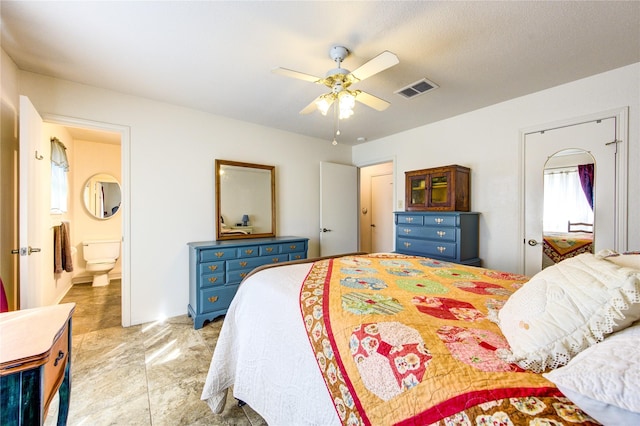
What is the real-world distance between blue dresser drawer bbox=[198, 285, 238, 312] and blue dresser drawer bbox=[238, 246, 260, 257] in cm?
38

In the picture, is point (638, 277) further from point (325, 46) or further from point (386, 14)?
point (325, 46)

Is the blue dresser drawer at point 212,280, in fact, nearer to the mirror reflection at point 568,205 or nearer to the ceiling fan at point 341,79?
the ceiling fan at point 341,79

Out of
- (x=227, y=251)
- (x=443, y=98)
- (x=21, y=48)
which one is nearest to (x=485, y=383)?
(x=227, y=251)

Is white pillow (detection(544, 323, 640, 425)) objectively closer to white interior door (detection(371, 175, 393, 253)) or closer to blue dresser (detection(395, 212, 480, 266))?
blue dresser (detection(395, 212, 480, 266))

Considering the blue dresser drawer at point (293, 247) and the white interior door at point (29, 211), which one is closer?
the white interior door at point (29, 211)

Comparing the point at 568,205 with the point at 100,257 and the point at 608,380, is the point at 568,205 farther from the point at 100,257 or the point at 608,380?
the point at 100,257

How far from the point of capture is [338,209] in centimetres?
439

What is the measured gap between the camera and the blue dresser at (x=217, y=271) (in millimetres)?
2744

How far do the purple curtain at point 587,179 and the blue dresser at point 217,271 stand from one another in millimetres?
3241

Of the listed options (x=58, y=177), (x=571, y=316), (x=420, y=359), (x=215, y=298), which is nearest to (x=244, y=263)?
(x=215, y=298)

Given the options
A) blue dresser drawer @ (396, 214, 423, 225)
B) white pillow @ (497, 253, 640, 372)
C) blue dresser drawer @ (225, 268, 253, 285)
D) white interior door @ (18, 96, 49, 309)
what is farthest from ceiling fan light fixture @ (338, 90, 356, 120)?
white interior door @ (18, 96, 49, 309)

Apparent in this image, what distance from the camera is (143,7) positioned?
156cm

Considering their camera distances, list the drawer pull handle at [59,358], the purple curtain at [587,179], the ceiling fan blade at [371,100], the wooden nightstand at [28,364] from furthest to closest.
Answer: the purple curtain at [587,179], the ceiling fan blade at [371,100], the drawer pull handle at [59,358], the wooden nightstand at [28,364]

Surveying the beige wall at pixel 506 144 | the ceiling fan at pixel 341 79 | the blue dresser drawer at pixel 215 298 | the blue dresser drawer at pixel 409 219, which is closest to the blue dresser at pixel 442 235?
the blue dresser drawer at pixel 409 219
